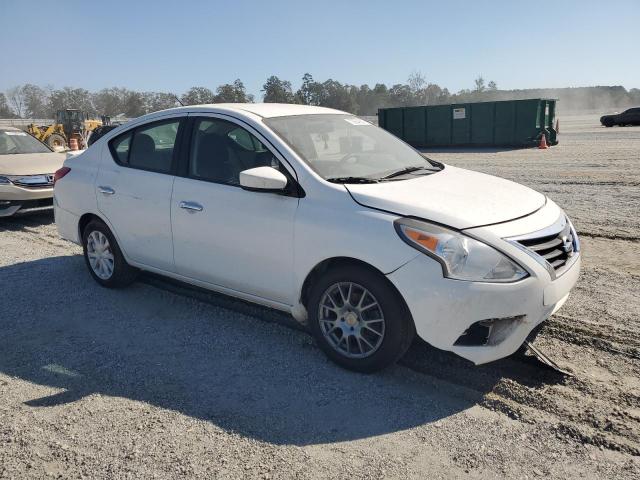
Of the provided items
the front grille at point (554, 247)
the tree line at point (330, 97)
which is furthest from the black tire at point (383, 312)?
the tree line at point (330, 97)

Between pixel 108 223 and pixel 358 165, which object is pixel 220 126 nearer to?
pixel 358 165

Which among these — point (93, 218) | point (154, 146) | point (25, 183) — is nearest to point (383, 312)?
point (154, 146)

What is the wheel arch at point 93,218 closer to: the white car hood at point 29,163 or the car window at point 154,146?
the car window at point 154,146

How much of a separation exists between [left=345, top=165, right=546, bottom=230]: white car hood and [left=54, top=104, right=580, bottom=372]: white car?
0.5 inches

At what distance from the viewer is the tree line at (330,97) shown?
330ft

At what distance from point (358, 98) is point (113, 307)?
4639 inches

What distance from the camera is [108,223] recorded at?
206 inches

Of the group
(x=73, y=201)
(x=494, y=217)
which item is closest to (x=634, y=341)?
(x=494, y=217)

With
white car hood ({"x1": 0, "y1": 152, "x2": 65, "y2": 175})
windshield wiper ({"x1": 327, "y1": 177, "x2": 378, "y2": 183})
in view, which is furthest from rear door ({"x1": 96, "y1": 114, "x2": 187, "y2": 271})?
white car hood ({"x1": 0, "y1": 152, "x2": 65, "y2": 175})

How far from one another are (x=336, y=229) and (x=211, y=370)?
4.40ft

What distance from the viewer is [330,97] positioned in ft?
362

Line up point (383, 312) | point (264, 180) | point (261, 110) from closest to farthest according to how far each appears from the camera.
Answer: point (383, 312) → point (264, 180) → point (261, 110)

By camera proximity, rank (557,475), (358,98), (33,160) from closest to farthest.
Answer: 1. (557,475)
2. (33,160)
3. (358,98)

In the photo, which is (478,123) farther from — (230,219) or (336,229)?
(336,229)
